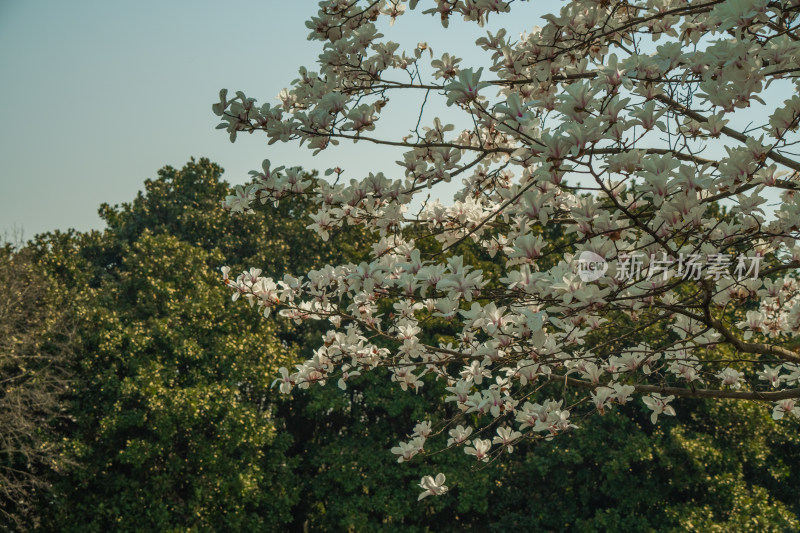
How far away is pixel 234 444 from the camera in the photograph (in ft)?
44.4

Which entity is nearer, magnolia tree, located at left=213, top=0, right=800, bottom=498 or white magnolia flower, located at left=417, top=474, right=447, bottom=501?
magnolia tree, located at left=213, top=0, right=800, bottom=498

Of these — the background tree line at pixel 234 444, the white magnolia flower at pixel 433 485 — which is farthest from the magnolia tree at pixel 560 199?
the background tree line at pixel 234 444

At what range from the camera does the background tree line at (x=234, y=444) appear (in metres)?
13.1

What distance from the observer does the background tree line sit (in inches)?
516

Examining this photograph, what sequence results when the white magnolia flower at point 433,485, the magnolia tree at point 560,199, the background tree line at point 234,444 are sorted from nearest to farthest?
the magnolia tree at point 560,199
the white magnolia flower at point 433,485
the background tree line at point 234,444

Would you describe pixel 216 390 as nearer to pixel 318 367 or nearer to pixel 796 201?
pixel 318 367

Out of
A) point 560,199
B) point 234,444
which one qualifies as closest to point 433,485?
point 560,199

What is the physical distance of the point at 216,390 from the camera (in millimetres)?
13594

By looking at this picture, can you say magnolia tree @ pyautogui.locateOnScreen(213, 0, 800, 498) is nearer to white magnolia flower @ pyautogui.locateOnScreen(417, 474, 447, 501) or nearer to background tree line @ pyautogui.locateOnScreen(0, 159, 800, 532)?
white magnolia flower @ pyautogui.locateOnScreen(417, 474, 447, 501)

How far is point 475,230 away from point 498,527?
12.2 metres

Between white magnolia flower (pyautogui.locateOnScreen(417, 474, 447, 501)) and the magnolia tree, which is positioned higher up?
the magnolia tree

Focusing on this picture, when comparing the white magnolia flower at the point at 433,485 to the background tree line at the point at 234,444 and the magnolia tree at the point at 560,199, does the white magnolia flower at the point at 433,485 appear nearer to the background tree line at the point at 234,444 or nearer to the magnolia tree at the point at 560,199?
the magnolia tree at the point at 560,199

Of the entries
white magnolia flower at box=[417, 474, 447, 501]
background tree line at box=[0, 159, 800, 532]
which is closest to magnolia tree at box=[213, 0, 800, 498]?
white magnolia flower at box=[417, 474, 447, 501]

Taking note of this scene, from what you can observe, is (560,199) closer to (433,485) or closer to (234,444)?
(433,485)
